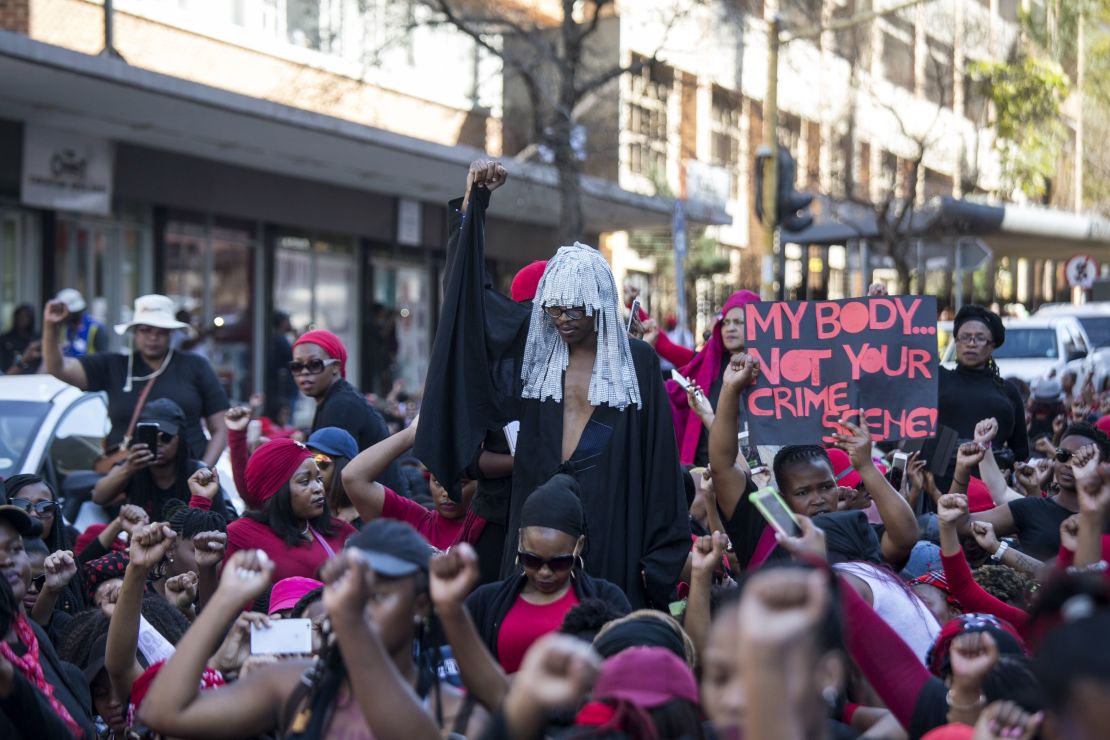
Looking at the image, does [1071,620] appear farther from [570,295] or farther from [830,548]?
[570,295]

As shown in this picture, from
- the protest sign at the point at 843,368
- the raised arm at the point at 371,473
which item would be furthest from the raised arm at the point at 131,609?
the protest sign at the point at 843,368

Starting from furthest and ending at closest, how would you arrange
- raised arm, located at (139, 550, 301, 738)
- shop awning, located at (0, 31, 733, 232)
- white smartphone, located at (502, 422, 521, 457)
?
1. shop awning, located at (0, 31, 733, 232)
2. white smartphone, located at (502, 422, 521, 457)
3. raised arm, located at (139, 550, 301, 738)

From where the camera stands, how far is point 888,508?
5.20m

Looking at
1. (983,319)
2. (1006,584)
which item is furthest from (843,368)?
(983,319)

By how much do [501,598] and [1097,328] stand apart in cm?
1784

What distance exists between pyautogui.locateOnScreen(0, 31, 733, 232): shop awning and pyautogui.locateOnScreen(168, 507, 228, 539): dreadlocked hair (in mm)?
8045

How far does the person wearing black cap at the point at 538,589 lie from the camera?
461 centimetres

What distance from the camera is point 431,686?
11.9 feet

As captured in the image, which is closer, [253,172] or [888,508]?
[888,508]

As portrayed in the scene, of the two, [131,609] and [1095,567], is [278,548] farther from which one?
[1095,567]

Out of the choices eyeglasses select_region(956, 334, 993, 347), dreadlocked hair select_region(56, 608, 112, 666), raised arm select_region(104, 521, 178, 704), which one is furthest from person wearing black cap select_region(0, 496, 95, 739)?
eyeglasses select_region(956, 334, 993, 347)

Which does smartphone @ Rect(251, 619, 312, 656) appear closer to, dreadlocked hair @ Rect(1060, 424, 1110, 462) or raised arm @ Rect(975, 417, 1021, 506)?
dreadlocked hair @ Rect(1060, 424, 1110, 462)

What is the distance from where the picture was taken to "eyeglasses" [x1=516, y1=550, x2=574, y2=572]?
4660 millimetres

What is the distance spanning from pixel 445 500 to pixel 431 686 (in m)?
2.66
